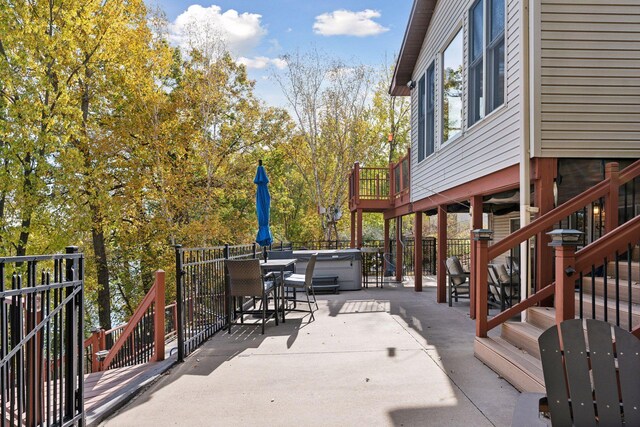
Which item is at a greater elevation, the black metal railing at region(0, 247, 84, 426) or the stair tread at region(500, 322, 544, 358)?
the black metal railing at region(0, 247, 84, 426)

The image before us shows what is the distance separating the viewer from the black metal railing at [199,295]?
5027 millimetres

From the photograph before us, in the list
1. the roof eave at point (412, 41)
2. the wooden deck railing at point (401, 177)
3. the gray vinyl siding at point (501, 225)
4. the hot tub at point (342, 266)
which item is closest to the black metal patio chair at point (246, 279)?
the hot tub at point (342, 266)

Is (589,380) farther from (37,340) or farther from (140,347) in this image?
(140,347)

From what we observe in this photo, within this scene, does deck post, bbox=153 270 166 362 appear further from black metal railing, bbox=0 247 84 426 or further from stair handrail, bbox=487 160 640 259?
stair handrail, bbox=487 160 640 259

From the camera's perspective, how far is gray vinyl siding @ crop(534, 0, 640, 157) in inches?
201

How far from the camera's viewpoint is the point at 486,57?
21.3 ft

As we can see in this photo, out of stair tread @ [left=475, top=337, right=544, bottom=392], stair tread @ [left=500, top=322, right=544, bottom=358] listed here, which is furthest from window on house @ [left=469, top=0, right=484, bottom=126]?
stair tread @ [left=475, top=337, right=544, bottom=392]

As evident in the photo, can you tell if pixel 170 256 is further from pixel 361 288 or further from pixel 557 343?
pixel 557 343

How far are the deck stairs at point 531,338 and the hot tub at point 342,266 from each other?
21.1ft

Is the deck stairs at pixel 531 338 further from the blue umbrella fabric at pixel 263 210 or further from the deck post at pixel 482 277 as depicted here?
the blue umbrella fabric at pixel 263 210

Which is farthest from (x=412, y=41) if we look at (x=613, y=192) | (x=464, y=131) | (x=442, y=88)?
(x=613, y=192)

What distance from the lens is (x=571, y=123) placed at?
516 centimetres

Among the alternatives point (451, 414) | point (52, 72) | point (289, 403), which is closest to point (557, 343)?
point (451, 414)

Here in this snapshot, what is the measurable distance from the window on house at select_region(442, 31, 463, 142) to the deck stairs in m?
3.87
